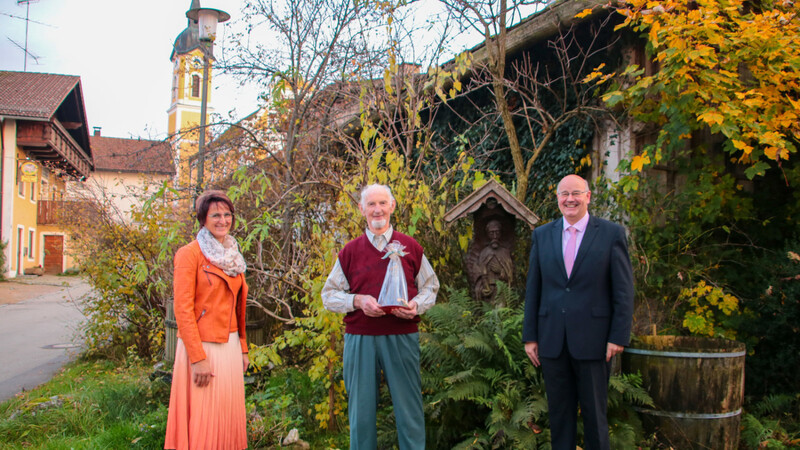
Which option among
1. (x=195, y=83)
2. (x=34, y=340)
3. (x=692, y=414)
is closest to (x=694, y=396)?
(x=692, y=414)

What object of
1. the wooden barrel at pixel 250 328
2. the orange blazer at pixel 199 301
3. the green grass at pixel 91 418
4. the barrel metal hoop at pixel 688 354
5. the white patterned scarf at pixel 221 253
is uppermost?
the white patterned scarf at pixel 221 253

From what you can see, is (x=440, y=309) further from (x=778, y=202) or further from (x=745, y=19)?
(x=778, y=202)

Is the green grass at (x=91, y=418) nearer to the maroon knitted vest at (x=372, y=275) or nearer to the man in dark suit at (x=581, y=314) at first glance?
the maroon knitted vest at (x=372, y=275)

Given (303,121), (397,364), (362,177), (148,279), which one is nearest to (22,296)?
(148,279)

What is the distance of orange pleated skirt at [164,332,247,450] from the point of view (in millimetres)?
3289

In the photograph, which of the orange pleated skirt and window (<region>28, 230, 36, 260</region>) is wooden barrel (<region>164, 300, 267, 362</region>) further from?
window (<region>28, 230, 36, 260</region>)

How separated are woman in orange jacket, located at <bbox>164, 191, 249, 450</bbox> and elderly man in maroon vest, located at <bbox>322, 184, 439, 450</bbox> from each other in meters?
0.61

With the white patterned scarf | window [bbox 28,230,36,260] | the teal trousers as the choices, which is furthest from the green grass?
window [bbox 28,230,36,260]

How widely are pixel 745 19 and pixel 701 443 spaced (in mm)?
3357

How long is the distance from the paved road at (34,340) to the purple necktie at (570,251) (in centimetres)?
611

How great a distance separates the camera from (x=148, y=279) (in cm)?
761

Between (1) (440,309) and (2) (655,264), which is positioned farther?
(2) (655,264)

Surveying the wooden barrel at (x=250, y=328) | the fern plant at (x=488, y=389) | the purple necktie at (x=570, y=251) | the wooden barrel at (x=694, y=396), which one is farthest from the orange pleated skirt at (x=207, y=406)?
the wooden barrel at (x=250, y=328)

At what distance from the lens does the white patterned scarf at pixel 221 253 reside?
3.42m
